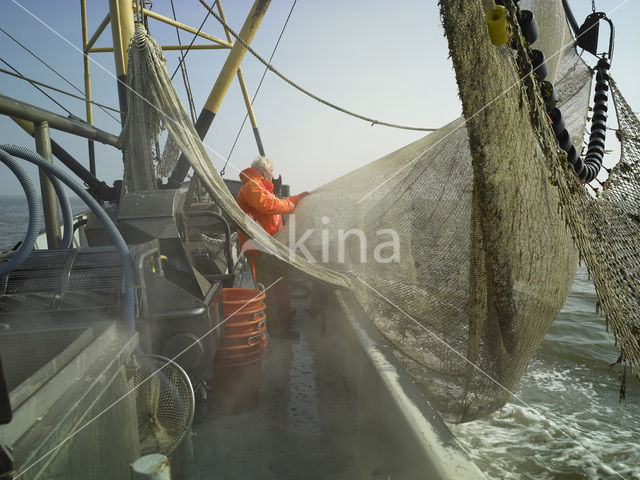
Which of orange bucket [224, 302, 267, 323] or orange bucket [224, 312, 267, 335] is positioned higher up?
orange bucket [224, 302, 267, 323]

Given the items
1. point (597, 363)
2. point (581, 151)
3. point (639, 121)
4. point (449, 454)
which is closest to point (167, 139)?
point (449, 454)

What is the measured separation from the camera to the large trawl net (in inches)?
74.4

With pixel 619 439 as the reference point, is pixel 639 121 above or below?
above

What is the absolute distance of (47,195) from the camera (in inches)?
126

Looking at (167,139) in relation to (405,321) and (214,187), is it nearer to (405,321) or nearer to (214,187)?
(214,187)

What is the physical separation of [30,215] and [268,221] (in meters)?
2.54

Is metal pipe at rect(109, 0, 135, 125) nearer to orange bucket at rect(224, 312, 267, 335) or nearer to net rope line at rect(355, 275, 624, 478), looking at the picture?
orange bucket at rect(224, 312, 267, 335)

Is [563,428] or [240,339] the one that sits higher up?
[240,339]

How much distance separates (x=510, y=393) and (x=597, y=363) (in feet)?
13.5

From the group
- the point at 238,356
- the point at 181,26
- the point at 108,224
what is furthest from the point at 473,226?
the point at 181,26

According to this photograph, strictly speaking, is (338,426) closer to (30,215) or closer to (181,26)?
(30,215)

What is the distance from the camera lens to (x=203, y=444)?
2.41 metres

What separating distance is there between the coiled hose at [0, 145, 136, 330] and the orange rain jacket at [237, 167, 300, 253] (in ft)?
7.10

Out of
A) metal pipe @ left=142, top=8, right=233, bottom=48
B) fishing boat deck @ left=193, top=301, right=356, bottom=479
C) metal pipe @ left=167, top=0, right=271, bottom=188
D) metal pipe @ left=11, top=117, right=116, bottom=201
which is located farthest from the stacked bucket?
metal pipe @ left=142, top=8, right=233, bottom=48
